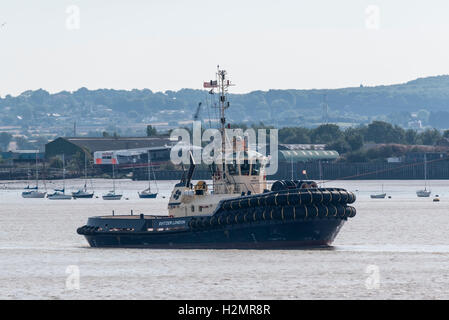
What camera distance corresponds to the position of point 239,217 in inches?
1791

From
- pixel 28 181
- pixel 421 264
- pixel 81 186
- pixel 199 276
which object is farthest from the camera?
pixel 28 181

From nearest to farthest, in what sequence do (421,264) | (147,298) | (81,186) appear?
(147,298) < (421,264) < (81,186)

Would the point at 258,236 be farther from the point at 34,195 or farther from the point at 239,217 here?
the point at 34,195

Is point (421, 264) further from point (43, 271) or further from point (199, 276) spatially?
point (43, 271)

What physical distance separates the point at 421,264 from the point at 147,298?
13074mm

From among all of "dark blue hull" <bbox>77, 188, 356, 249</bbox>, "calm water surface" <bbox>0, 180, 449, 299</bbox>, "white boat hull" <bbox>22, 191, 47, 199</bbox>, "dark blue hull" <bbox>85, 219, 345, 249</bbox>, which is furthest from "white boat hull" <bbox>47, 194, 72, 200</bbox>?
"dark blue hull" <bbox>85, 219, 345, 249</bbox>

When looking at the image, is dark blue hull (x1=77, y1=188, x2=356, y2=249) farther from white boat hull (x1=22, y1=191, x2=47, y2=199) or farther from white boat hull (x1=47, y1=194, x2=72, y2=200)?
white boat hull (x1=22, y1=191, x2=47, y2=199)

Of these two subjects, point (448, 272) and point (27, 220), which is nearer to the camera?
point (448, 272)

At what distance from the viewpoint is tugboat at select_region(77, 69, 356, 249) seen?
44656 mm

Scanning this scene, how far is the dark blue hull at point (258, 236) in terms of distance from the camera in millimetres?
45062

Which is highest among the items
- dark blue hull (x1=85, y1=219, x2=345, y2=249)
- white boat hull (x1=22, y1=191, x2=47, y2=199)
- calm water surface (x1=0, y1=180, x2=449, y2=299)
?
dark blue hull (x1=85, y1=219, x2=345, y2=249)

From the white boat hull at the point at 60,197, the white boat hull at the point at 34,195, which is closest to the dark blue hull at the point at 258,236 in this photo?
the white boat hull at the point at 60,197

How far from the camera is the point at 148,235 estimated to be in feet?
160
